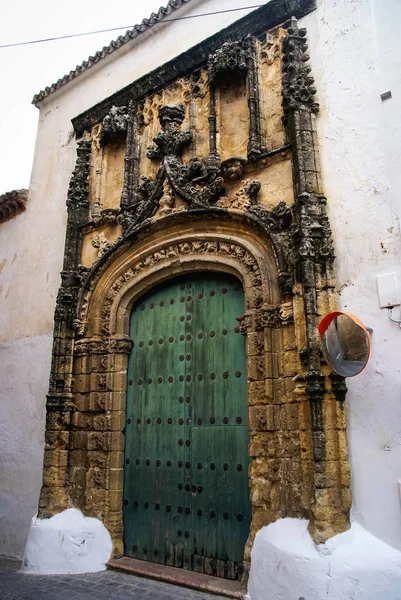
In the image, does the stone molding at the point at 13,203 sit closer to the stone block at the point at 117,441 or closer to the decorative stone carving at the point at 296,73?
the stone block at the point at 117,441

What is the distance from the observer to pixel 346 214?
13.4 feet

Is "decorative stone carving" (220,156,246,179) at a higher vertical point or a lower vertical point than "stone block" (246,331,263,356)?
higher

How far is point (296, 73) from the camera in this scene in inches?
178

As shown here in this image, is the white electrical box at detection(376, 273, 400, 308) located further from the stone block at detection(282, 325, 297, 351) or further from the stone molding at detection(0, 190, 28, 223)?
the stone molding at detection(0, 190, 28, 223)

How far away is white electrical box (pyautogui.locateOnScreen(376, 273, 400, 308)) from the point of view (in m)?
3.62

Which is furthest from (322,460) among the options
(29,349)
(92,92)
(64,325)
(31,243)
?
(92,92)

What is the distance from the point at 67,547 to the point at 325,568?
2691 millimetres

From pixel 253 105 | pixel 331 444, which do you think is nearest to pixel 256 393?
pixel 331 444

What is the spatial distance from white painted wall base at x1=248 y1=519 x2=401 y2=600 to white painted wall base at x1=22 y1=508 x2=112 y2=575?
1744 millimetres

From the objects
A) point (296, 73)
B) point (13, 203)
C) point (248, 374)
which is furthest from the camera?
point (13, 203)

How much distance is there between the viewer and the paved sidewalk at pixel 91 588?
3969 mm

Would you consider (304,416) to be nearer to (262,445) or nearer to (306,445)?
(306,445)

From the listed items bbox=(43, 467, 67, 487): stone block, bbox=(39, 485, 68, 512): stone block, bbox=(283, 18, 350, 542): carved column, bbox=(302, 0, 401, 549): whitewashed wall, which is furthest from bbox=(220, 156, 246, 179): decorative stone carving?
bbox=(39, 485, 68, 512): stone block

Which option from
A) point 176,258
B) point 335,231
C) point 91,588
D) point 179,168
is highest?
point 179,168
